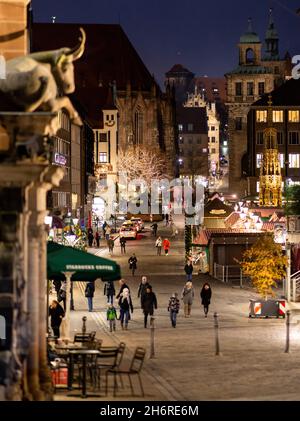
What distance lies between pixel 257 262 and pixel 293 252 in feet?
20.3

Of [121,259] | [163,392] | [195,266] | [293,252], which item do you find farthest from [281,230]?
[163,392]

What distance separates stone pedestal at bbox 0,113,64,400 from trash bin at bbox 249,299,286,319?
2069 cm

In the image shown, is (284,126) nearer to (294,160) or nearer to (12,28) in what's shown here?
(294,160)

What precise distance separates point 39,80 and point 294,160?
115428 mm

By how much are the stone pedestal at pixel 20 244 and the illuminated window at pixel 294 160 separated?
114822 mm

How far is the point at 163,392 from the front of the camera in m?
19.7

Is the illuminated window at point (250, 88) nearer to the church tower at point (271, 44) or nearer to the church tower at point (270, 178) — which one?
the church tower at point (271, 44)

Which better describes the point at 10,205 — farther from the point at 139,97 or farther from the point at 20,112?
the point at 139,97

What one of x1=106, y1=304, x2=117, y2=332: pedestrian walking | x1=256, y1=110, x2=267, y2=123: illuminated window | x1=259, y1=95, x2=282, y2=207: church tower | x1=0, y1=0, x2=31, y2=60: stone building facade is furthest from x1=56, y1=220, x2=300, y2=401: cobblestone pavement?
x1=256, y1=110, x2=267, y2=123: illuminated window

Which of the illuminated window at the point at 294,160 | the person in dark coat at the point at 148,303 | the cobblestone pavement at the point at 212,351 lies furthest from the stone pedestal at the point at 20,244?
the illuminated window at the point at 294,160

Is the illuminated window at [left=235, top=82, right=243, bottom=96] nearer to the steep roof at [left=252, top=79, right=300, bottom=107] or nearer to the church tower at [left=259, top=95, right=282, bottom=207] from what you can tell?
the steep roof at [left=252, top=79, right=300, bottom=107]

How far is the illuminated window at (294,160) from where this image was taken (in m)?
127

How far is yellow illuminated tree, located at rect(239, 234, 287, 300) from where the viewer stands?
3628 centimetres

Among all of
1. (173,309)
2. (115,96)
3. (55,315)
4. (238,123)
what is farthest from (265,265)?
(238,123)
